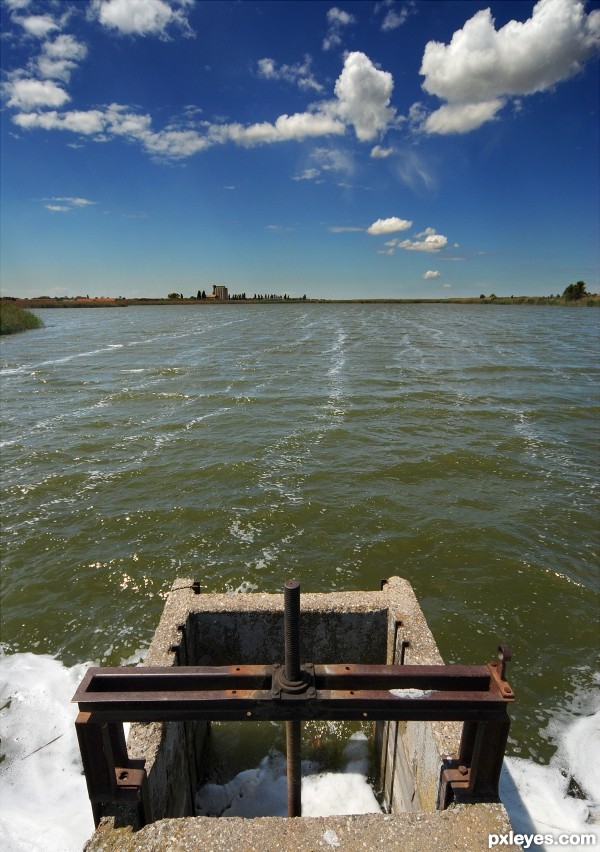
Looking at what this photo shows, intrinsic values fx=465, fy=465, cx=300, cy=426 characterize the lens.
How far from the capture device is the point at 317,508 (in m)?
10.4

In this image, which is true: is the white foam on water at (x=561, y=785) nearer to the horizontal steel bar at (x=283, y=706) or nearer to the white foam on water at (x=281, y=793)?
the white foam on water at (x=281, y=793)

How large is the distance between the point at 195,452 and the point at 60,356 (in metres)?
25.2

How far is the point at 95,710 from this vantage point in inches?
102

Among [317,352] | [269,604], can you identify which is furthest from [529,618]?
[317,352]

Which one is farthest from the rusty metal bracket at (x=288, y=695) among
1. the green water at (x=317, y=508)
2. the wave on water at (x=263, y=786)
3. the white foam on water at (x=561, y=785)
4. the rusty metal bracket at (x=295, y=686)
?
the green water at (x=317, y=508)

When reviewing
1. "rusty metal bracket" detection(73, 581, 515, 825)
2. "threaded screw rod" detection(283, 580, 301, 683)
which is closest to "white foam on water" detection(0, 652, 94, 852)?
"rusty metal bracket" detection(73, 581, 515, 825)

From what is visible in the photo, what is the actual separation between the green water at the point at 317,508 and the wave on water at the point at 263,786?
34 centimetres

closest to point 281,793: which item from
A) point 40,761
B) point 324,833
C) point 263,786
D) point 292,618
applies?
point 263,786

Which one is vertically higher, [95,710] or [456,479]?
[95,710]

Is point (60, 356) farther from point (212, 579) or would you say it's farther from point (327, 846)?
point (327, 846)

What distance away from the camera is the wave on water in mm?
4470

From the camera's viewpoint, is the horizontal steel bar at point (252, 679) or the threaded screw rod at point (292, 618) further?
the horizontal steel bar at point (252, 679)

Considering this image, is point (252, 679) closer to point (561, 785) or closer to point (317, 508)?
point (561, 785)

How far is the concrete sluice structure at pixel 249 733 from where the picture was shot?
284cm
